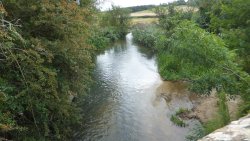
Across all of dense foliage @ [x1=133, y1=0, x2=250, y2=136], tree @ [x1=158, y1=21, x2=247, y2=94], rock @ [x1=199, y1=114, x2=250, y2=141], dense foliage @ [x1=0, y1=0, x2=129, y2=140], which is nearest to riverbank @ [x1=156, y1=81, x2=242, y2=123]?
dense foliage @ [x1=133, y1=0, x2=250, y2=136]

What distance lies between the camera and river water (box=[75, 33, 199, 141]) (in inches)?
488

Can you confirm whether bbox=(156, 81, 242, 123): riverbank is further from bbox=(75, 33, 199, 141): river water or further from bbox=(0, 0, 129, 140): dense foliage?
bbox=(0, 0, 129, 140): dense foliage

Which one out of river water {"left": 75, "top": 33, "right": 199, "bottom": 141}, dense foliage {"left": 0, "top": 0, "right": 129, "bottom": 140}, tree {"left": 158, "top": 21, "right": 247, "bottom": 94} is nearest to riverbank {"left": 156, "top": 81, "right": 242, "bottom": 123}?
river water {"left": 75, "top": 33, "right": 199, "bottom": 141}

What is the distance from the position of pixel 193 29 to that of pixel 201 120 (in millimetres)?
4360

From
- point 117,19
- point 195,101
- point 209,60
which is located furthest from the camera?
point 117,19

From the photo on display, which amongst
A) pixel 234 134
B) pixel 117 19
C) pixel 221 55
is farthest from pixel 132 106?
pixel 117 19

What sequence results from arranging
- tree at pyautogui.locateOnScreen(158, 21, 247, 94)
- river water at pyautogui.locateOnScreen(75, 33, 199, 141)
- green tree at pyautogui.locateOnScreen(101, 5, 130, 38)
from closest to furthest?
tree at pyautogui.locateOnScreen(158, 21, 247, 94) → river water at pyautogui.locateOnScreen(75, 33, 199, 141) → green tree at pyautogui.locateOnScreen(101, 5, 130, 38)

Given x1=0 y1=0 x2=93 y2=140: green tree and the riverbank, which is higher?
x1=0 y1=0 x2=93 y2=140: green tree

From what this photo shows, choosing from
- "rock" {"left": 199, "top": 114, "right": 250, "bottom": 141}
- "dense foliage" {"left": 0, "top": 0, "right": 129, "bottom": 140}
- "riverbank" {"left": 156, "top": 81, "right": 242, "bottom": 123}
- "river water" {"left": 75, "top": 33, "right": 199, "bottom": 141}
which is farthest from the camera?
"riverbank" {"left": 156, "top": 81, "right": 242, "bottom": 123}

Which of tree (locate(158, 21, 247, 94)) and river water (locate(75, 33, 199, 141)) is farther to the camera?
river water (locate(75, 33, 199, 141))

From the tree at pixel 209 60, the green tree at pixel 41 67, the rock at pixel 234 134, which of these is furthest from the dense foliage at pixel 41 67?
the rock at pixel 234 134

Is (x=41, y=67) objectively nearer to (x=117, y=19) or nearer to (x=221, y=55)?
(x=221, y=55)

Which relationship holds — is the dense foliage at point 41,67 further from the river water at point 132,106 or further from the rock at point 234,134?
the rock at point 234,134

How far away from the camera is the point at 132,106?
1569 centimetres
